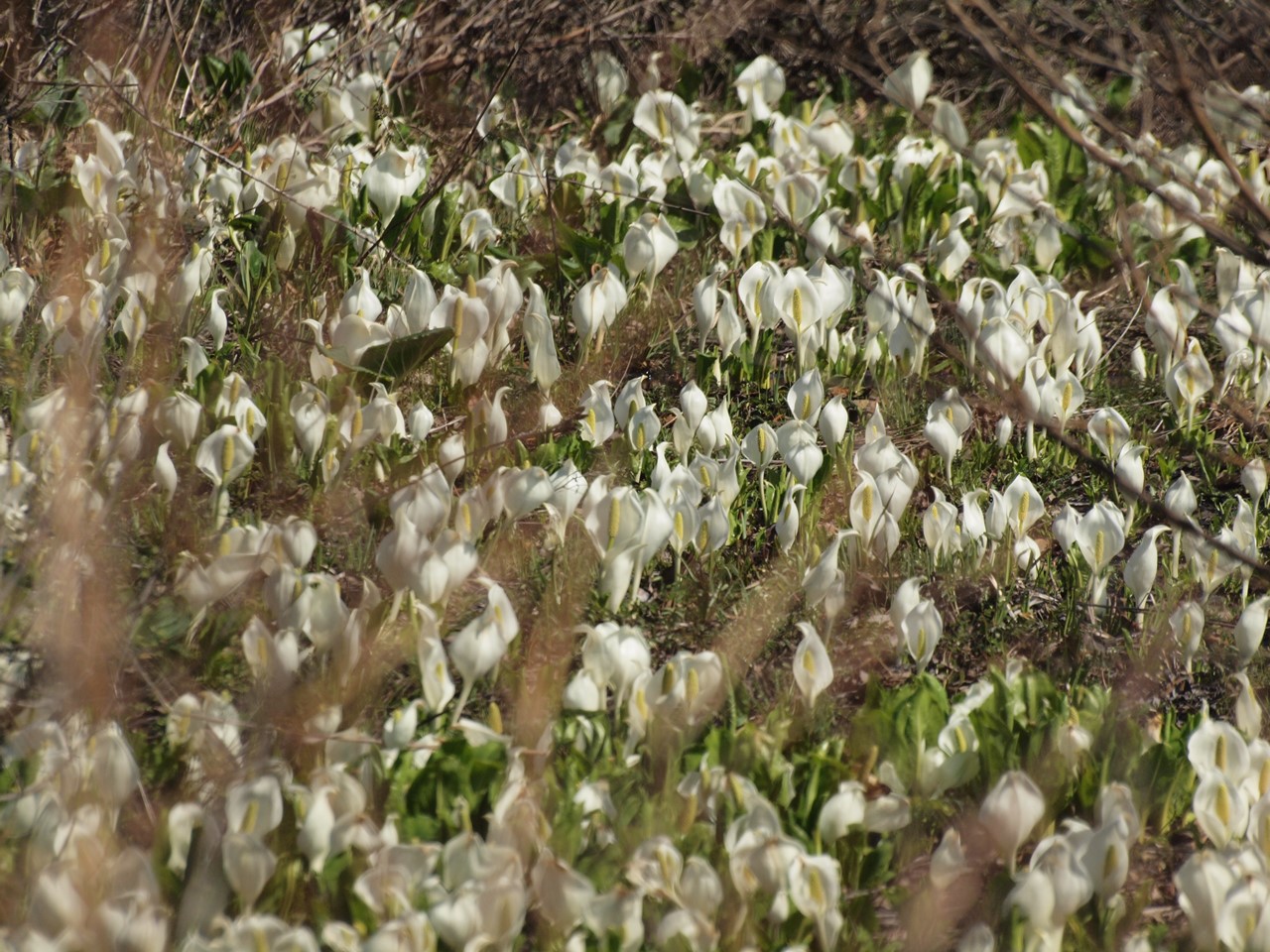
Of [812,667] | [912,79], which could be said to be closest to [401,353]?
[812,667]

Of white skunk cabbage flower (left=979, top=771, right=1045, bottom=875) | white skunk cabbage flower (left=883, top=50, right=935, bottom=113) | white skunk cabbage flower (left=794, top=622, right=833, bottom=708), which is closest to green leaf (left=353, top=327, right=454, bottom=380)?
white skunk cabbage flower (left=794, top=622, right=833, bottom=708)

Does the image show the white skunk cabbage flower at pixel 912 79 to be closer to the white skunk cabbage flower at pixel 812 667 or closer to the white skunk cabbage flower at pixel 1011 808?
the white skunk cabbage flower at pixel 812 667

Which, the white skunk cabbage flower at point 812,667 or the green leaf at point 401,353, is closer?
the white skunk cabbage flower at point 812,667

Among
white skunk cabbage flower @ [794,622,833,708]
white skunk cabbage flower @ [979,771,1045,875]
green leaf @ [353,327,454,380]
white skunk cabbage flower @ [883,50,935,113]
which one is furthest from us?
white skunk cabbage flower @ [883,50,935,113]

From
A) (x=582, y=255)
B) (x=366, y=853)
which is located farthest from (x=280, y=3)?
(x=366, y=853)

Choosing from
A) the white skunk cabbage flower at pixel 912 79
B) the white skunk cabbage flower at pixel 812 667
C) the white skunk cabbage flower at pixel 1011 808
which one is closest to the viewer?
the white skunk cabbage flower at pixel 1011 808

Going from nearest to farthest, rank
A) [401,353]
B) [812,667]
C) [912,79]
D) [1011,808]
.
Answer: [1011,808]
[812,667]
[401,353]
[912,79]

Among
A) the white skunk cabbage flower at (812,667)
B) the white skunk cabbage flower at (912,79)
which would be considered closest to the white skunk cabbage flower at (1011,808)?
the white skunk cabbage flower at (812,667)

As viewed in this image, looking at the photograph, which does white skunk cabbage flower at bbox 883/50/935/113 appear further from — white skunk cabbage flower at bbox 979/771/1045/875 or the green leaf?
white skunk cabbage flower at bbox 979/771/1045/875

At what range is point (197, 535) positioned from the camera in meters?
2.66

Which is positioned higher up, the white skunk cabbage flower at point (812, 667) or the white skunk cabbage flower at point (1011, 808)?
the white skunk cabbage flower at point (812, 667)

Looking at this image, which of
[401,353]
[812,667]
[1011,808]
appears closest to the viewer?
[1011,808]

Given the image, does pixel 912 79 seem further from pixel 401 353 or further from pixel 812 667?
pixel 812 667

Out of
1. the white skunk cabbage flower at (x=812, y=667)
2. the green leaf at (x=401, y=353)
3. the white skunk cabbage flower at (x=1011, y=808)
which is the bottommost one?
the white skunk cabbage flower at (x=1011, y=808)
